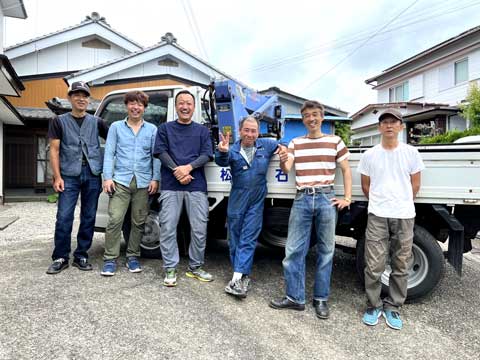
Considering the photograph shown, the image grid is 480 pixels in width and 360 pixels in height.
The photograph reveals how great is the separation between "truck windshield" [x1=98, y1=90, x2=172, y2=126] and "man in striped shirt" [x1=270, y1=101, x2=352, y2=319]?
1.83m

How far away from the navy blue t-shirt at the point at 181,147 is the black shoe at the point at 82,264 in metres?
1.21

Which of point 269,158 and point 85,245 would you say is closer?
point 269,158

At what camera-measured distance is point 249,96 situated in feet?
14.4

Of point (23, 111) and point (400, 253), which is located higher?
point (23, 111)

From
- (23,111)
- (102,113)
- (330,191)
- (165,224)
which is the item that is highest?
(23,111)

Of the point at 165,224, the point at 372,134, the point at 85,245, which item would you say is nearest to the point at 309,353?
the point at 165,224

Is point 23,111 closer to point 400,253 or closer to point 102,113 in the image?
point 102,113

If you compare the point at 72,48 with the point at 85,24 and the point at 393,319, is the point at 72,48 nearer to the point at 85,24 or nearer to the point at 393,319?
the point at 85,24

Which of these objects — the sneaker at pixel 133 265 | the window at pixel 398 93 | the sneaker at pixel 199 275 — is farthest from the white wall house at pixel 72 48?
the window at pixel 398 93

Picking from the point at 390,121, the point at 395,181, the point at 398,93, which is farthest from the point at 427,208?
the point at 398,93

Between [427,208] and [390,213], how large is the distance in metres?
0.60

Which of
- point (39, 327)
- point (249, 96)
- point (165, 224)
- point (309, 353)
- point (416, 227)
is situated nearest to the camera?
point (309, 353)

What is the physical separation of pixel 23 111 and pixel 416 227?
1156 cm

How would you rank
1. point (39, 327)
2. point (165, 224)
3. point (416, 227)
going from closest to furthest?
point (39, 327) → point (416, 227) → point (165, 224)
